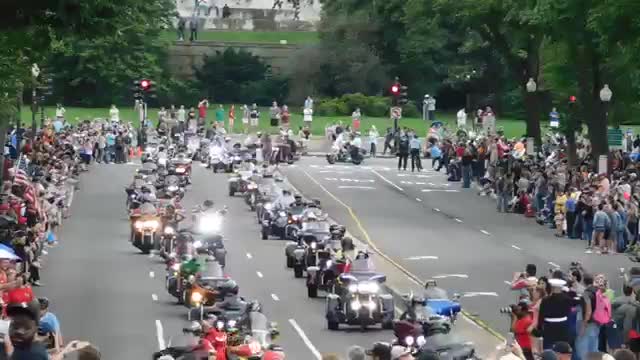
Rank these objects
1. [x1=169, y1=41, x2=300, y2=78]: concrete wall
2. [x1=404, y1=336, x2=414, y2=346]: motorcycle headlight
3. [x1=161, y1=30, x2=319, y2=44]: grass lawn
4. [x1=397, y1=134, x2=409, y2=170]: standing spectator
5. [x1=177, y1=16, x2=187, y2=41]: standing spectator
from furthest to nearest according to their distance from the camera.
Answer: [x1=161, y1=30, x2=319, y2=44]: grass lawn → [x1=177, y1=16, x2=187, y2=41]: standing spectator → [x1=169, y1=41, x2=300, y2=78]: concrete wall → [x1=397, y1=134, x2=409, y2=170]: standing spectator → [x1=404, y1=336, x2=414, y2=346]: motorcycle headlight

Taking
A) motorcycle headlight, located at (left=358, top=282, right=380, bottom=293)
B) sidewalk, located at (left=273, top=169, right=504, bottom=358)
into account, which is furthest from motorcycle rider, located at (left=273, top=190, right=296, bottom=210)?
motorcycle headlight, located at (left=358, top=282, right=380, bottom=293)

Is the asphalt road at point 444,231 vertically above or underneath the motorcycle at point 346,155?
underneath

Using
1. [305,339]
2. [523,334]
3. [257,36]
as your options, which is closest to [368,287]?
[305,339]

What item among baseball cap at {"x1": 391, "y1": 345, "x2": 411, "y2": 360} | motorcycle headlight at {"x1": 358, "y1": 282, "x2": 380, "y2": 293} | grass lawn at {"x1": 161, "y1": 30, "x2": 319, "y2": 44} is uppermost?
grass lawn at {"x1": 161, "y1": 30, "x2": 319, "y2": 44}

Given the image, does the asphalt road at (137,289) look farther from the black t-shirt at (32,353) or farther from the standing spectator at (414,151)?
the black t-shirt at (32,353)

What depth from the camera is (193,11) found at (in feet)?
404

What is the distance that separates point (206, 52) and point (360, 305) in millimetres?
81183

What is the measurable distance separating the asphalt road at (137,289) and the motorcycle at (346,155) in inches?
644

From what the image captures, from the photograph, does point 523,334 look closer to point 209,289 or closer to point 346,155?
point 209,289

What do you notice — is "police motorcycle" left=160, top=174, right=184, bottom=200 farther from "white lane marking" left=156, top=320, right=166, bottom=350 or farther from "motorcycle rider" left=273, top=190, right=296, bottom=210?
"white lane marking" left=156, top=320, right=166, bottom=350

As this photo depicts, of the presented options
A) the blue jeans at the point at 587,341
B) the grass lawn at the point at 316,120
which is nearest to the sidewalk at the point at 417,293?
the blue jeans at the point at 587,341

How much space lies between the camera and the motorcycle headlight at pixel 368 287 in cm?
3594

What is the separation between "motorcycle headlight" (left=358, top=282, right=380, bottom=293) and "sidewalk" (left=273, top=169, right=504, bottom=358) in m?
1.66

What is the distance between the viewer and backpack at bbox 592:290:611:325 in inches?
1103
